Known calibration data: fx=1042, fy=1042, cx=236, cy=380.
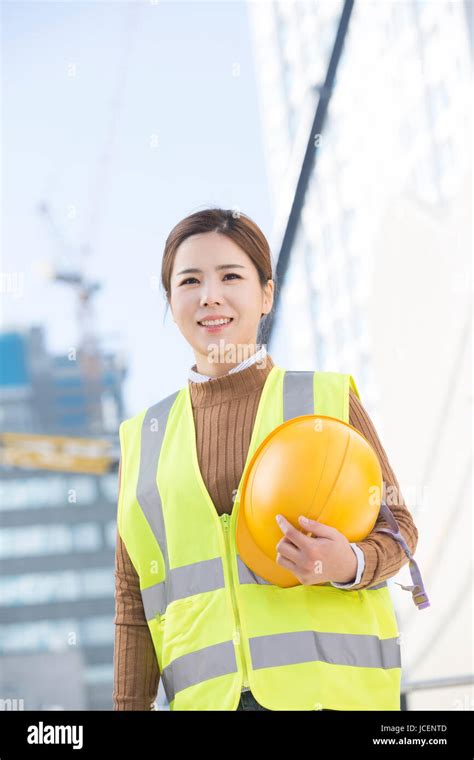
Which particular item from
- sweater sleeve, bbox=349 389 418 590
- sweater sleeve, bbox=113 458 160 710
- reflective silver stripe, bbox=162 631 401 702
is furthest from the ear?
reflective silver stripe, bbox=162 631 401 702

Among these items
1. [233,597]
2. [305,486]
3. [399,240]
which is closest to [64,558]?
[399,240]

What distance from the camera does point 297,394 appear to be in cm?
207

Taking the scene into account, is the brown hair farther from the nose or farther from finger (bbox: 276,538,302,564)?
finger (bbox: 276,538,302,564)

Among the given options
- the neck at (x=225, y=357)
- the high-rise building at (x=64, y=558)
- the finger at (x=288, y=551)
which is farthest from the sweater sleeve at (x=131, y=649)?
the high-rise building at (x=64, y=558)

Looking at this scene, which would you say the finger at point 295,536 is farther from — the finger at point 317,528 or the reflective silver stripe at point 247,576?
the reflective silver stripe at point 247,576

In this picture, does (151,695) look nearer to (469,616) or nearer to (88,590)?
(469,616)

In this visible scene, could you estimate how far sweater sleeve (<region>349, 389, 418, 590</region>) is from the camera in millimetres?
1789

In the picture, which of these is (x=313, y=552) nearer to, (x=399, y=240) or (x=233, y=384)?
(x=233, y=384)

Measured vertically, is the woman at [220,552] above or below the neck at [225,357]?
below

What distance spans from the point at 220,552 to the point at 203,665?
20 cm

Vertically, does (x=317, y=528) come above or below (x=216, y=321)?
below

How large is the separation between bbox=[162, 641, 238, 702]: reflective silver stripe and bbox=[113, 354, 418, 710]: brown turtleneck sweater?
15 centimetres

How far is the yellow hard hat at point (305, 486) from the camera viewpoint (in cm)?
173

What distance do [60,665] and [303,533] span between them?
95105mm
